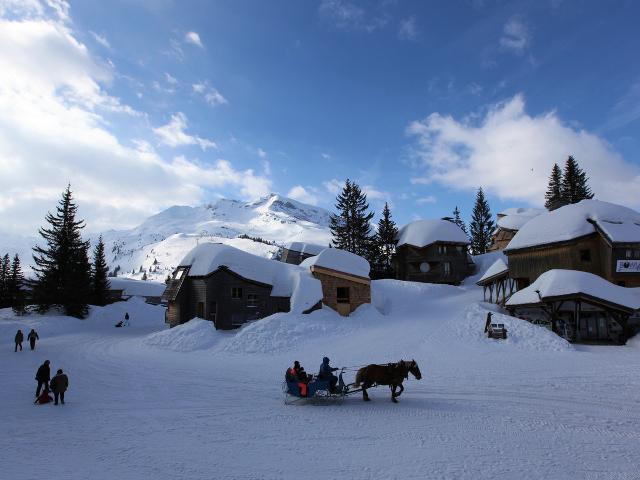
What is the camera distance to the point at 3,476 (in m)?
7.77

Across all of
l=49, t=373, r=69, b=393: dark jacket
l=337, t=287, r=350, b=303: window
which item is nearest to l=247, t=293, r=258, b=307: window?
Answer: l=337, t=287, r=350, b=303: window

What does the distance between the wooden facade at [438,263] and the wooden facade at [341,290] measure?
16.6 metres

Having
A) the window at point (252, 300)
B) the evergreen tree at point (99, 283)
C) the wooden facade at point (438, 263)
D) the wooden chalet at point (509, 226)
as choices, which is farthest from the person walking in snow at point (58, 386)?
the wooden chalet at point (509, 226)

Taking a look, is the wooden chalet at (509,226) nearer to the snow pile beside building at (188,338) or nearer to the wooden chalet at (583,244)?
the wooden chalet at (583,244)

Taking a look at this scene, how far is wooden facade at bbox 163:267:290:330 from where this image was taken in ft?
110

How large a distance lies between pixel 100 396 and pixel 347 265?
84.5ft

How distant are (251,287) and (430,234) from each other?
26.8m

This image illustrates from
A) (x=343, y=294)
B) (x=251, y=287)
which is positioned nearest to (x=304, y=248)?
(x=343, y=294)

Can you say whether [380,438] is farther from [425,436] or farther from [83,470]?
[83,470]

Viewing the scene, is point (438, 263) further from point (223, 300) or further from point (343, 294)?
point (223, 300)

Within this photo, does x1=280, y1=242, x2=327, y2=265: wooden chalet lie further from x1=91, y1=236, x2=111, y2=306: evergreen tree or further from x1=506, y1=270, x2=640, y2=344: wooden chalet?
x1=506, y1=270, x2=640, y2=344: wooden chalet

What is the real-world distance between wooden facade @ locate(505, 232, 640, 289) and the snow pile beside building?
27.4m

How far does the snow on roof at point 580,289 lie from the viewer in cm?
2608

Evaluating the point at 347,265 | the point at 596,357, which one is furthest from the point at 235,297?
the point at 596,357
